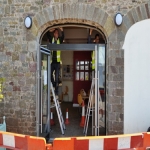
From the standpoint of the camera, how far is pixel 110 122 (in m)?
5.47

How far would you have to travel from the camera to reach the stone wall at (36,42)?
5.40m

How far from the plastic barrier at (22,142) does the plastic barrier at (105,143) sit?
Answer: 203mm

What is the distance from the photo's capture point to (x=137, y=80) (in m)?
5.46

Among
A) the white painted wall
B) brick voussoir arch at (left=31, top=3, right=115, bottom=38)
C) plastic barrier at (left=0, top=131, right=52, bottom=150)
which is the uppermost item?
brick voussoir arch at (left=31, top=3, right=115, bottom=38)

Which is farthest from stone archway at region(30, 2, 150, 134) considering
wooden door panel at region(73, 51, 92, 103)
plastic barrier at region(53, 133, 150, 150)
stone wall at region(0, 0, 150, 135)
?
wooden door panel at region(73, 51, 92, 103)

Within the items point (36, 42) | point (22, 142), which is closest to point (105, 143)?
point (22, 142)

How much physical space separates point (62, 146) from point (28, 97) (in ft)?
9.34

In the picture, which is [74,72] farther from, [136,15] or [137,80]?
[136,15]

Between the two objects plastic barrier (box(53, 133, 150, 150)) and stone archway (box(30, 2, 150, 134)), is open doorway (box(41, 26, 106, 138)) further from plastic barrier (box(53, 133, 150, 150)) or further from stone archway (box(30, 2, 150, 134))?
plastic barrier (box(53, 133, 150, 150))

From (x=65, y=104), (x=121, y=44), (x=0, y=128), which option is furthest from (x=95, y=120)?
(x=65, y=104)

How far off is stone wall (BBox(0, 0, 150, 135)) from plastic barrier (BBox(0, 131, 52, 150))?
7.50 ft

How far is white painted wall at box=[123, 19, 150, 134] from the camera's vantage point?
543 cm

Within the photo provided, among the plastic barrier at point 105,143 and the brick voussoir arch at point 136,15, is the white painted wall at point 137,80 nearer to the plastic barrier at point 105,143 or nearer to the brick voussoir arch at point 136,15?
the brick voussoir arch at point 136,15

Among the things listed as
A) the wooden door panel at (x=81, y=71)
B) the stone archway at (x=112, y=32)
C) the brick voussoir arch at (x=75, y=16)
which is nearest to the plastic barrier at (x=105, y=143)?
the stone archway at (x=112, y=32)
